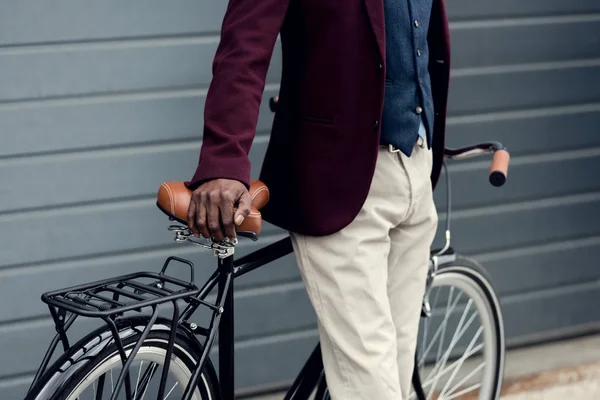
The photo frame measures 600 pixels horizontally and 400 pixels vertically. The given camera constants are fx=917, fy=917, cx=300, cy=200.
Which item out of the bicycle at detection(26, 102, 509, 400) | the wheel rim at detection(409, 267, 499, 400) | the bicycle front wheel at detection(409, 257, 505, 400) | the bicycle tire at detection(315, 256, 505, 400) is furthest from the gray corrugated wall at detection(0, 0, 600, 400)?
the bicycle at detection(26, 102, 509, 400)

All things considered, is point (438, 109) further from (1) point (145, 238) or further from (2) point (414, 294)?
(1) point (145, 238)

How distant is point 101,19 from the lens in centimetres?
314

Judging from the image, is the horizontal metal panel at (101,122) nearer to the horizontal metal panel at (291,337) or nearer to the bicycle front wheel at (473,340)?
the horizontal metal panel at (291,337)

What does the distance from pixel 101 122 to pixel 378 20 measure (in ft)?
4.49

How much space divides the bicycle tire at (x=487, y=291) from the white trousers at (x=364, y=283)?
20.3 inches

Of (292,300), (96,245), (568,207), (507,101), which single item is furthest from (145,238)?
(568,207)

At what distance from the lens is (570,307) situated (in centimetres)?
425

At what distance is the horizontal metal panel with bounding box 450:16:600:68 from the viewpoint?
381 centimetres

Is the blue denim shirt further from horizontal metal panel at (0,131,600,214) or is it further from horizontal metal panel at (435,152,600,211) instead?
horizontal metal panel at (435,152,600,211)

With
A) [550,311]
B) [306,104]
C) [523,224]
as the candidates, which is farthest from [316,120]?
[550,311]

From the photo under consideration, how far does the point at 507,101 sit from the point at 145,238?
1657 mm

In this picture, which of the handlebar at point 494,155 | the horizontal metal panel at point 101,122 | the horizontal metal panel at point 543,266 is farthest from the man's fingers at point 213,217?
the horizontal metal panel at point 543,266

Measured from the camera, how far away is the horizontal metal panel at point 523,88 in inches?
151

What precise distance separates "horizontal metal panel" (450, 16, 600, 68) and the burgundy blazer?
1.68m
